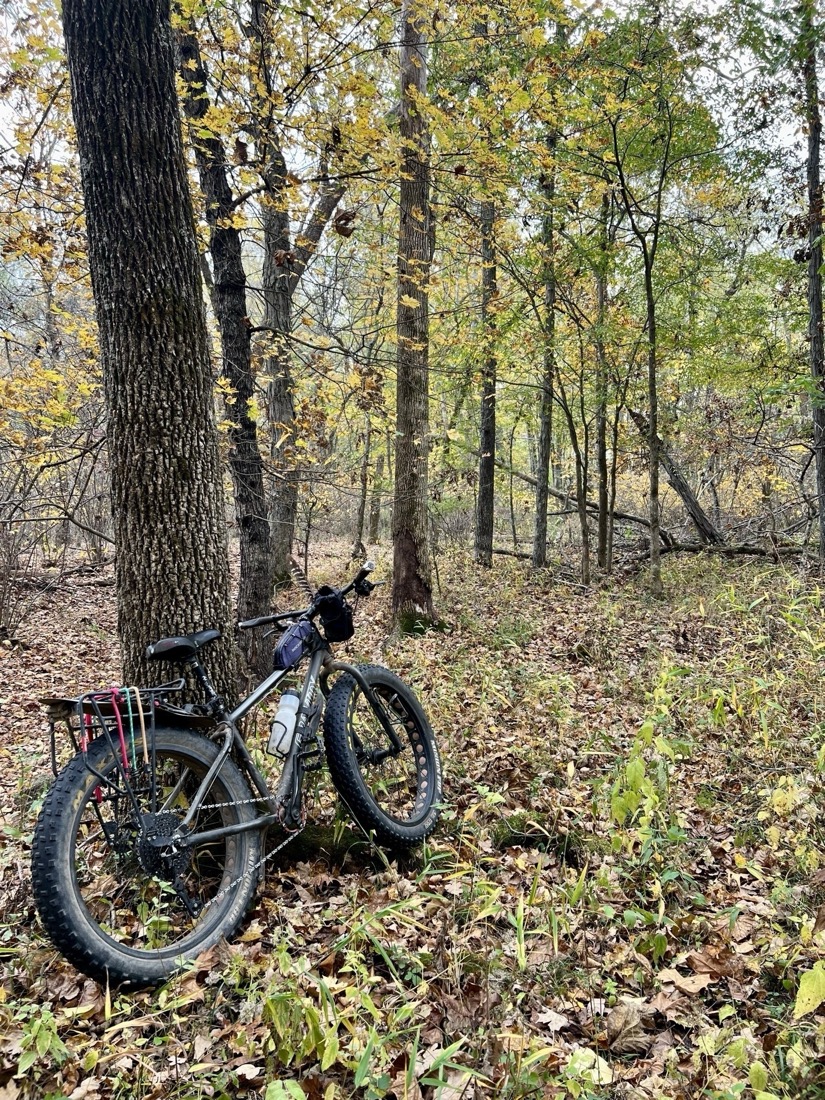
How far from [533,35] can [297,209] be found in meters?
2.70

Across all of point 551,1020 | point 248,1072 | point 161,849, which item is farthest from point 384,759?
point 248,1072

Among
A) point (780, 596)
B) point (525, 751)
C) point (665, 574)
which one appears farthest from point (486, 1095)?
point (665, 574)

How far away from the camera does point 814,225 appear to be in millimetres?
8039

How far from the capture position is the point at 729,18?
25.8ft

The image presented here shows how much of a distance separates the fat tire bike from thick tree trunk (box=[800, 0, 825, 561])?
281 inches

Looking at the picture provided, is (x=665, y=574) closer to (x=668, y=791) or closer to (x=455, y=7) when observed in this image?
(x=668, y=791)

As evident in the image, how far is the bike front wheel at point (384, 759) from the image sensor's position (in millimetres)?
3166

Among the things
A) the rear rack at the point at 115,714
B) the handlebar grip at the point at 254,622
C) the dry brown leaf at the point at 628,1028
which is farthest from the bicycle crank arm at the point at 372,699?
the dry brown leaf at the point at 628,1028

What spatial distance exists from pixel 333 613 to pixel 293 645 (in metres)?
0.32

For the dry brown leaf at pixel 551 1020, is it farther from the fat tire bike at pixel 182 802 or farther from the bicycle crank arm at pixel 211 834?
the bicycle crank arm at pixel 211 834

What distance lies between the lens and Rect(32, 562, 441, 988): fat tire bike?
91.4 inches

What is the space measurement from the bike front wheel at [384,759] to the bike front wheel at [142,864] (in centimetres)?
52

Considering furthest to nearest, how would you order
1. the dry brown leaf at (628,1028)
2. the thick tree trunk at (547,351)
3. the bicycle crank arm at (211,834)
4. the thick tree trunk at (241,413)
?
the thick tree trunk at (547,351), the thick tree trunk at (241,413), the bicycle crank arm at (211,834), the dry brown leaf at (628,1028)

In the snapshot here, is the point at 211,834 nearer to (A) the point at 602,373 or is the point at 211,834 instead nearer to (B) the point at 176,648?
(B) the point at 176,648
